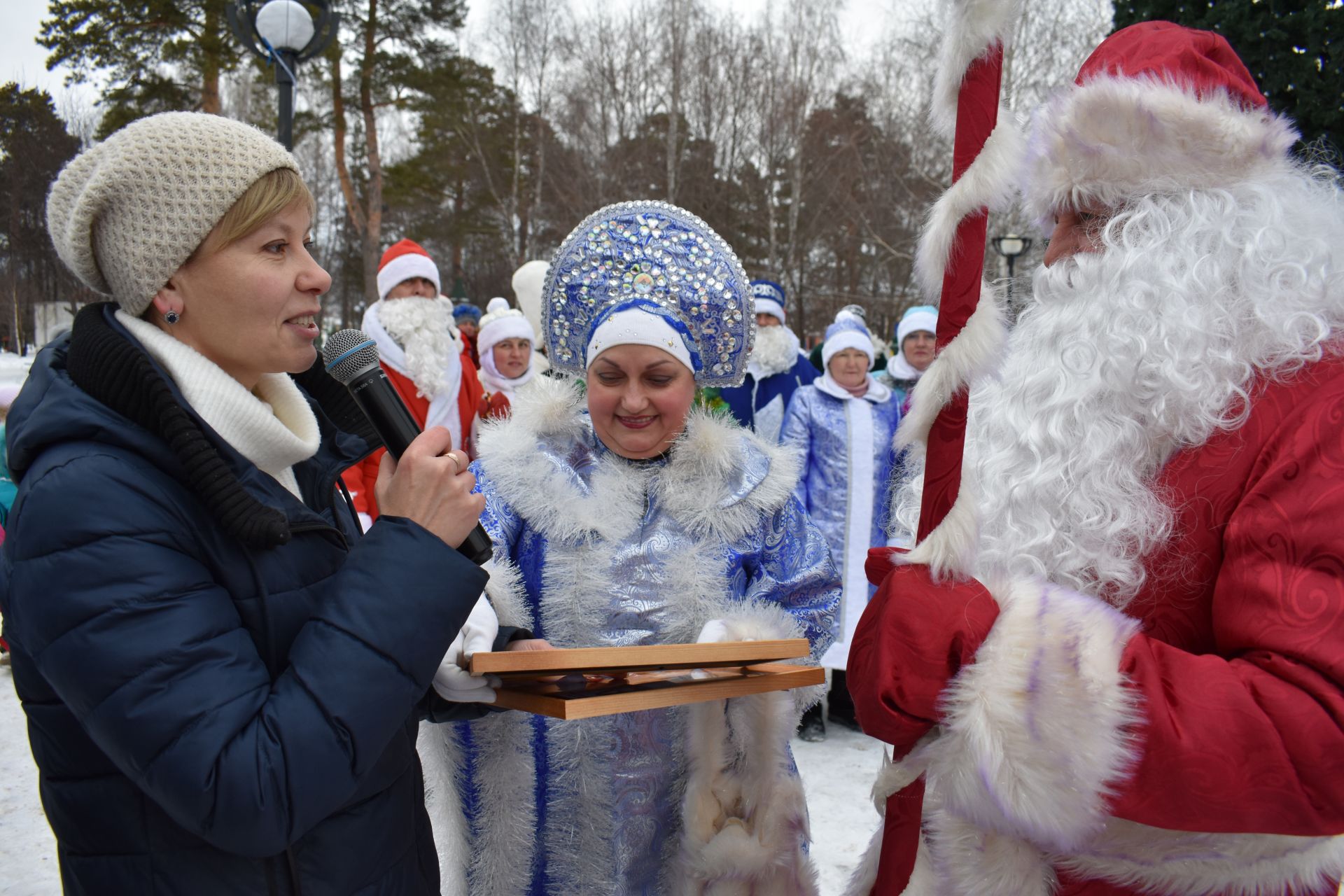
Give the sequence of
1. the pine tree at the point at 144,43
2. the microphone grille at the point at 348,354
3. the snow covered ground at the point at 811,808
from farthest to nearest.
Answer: the pine tree at the point at 144,43 < the snow covered ground at the point at 811,808 < the microphone grille at the point at 348,354

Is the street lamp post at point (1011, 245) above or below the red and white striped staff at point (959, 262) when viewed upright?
above

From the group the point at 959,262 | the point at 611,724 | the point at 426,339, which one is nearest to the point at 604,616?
the point at 611,724

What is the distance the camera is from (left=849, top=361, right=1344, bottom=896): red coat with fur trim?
1.14m

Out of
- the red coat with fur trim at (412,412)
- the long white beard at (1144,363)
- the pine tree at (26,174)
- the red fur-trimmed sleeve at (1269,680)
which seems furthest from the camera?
the pine tree at (26,174)

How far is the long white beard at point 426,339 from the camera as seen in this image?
6004 mm

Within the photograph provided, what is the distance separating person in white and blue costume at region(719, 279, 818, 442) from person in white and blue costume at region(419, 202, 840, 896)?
14.3 feet

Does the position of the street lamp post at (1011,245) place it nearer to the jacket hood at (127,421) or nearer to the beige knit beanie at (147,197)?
the beige knit beanie at (147,197)

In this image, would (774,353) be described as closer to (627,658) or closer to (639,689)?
(639,689)

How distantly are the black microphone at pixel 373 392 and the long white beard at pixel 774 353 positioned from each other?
5.87 m

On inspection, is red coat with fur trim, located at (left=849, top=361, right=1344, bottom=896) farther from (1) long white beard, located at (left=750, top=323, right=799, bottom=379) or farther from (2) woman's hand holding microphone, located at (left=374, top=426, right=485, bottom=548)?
(1) long white beard, located at (left=750, top=323, right=799, bottom=379)

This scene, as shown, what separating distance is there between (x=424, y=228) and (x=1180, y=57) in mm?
31218

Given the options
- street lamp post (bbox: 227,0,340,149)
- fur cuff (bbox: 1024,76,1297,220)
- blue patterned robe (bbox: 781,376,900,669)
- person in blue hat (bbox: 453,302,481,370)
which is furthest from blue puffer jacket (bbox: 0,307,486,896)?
person in blue hat (bbox: 453,302,481,370)

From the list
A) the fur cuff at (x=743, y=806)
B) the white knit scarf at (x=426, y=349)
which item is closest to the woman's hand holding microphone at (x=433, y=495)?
the fur cuff at (x=743, y=806)

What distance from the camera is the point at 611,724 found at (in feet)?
6.98
